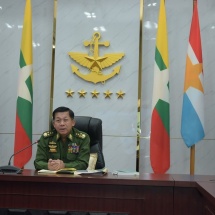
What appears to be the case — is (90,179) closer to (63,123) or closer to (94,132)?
(63,123)

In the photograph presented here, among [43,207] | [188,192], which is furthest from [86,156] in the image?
[188,192]

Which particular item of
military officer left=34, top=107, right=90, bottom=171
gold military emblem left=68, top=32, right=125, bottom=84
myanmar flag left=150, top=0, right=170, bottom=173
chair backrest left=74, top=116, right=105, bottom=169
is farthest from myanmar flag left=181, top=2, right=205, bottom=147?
military officer left=34, top=107, right=90, bottom=171

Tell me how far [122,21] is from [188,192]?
2.81 metres

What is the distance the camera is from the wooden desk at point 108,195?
6.47 feet

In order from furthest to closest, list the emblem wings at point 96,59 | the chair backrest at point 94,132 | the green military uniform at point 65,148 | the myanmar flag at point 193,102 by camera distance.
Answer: the emblem wings at point 96,59
the myanmar flag at point 193,102
the chair backrest at point 94,132
the green military uniform at point 65,148

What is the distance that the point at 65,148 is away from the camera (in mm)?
2752

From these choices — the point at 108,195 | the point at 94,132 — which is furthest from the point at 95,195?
the point at 94,132

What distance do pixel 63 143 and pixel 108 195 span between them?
0.87 meters

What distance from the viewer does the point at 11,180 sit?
81.7 inches

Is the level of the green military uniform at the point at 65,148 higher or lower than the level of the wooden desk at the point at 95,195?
higher

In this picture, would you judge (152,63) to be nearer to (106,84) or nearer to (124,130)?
(106,84)

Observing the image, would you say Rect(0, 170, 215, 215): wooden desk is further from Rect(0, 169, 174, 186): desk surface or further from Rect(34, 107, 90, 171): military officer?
Rect(34, 107, 90, 171): military officer

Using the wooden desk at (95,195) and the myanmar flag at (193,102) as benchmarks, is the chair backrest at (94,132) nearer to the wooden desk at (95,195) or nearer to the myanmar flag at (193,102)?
the wooden desk at (95,195)

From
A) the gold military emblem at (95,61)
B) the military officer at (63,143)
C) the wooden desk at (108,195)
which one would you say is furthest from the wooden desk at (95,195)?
the gold military emblem at (95,61)
